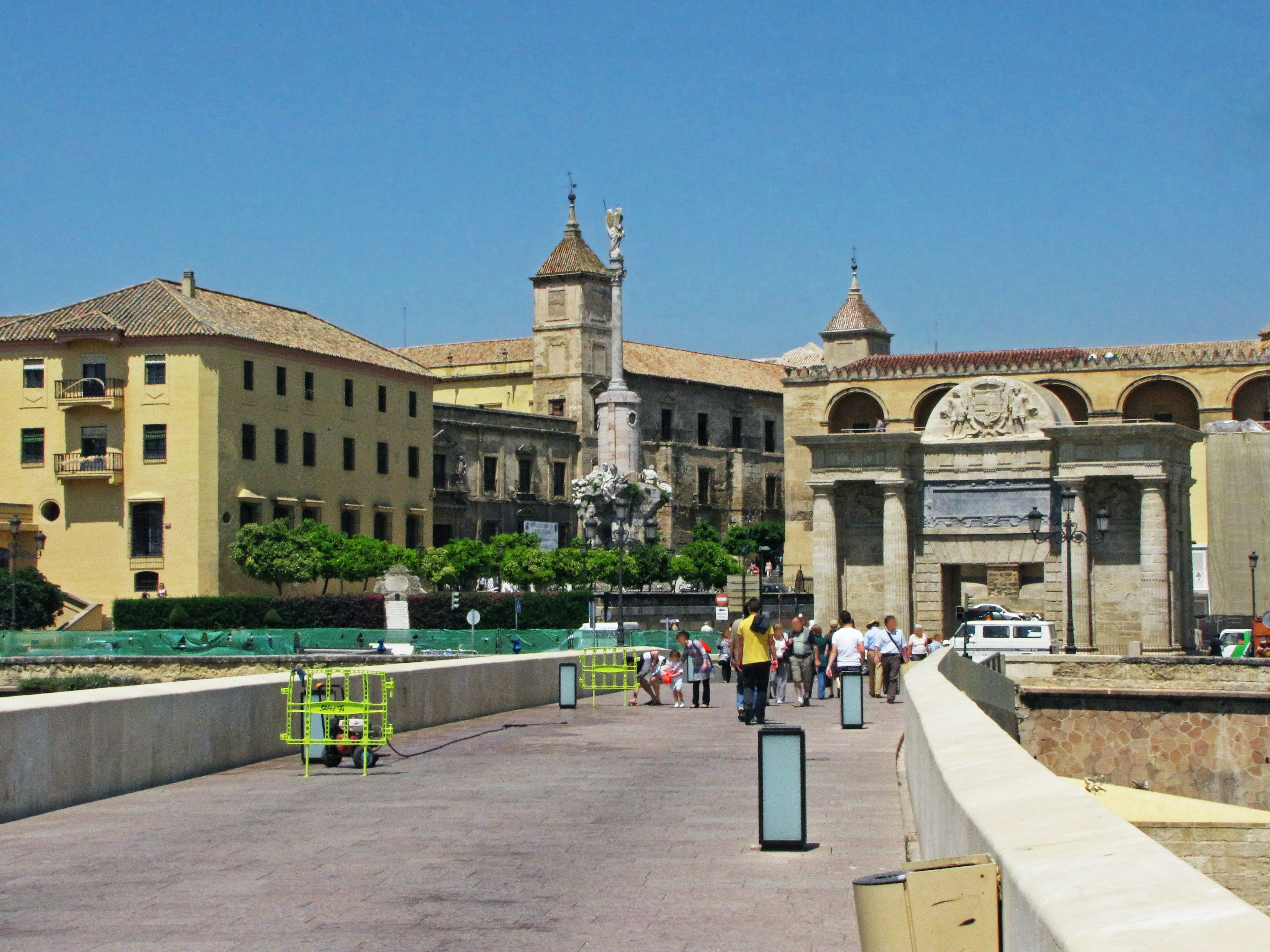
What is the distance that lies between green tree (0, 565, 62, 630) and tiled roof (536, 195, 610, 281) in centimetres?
4188

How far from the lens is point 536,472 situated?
94188mm

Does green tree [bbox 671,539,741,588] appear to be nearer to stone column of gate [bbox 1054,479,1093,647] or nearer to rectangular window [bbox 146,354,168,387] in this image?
rectangular window [bbox 146,354,168,387]

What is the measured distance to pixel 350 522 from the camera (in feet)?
236

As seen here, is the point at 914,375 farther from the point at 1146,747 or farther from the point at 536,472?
the point at 1146,747

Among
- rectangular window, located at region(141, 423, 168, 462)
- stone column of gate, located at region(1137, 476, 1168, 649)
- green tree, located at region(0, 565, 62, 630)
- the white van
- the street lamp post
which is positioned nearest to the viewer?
the street lamp post

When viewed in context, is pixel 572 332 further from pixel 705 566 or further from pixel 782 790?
pixel 782 790

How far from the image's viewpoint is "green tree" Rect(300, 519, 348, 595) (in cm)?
6519

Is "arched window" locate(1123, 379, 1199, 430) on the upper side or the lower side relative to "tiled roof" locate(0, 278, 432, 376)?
lower

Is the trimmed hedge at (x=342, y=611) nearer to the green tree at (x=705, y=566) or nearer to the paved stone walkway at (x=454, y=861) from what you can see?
the green tree at (x=705, y=566)

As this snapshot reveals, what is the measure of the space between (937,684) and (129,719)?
6.63 meters

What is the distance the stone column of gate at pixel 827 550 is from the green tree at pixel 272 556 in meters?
27.7

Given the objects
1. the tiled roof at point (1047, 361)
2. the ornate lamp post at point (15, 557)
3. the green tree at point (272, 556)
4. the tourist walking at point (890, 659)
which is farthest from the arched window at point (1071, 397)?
the tourist walking at point (890, 659)

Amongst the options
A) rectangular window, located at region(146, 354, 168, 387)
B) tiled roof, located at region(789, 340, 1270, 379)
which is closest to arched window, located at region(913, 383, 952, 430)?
tiled roof, located at region(789, 340, 1270, 379)

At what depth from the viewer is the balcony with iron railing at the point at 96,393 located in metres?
65.6
